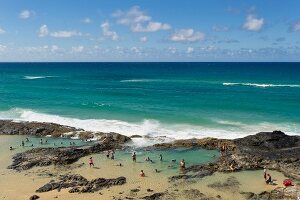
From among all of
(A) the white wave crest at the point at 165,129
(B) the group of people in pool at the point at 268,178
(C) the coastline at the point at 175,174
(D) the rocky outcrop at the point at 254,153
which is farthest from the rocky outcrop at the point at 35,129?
(B) the group of people in pool at the point at 268,178

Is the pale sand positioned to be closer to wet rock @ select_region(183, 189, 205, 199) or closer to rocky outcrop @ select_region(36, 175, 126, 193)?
wet rock @ select_region(183, 189, 205, 199)

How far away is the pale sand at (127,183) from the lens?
1109 inches

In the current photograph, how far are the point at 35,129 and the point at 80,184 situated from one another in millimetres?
20832

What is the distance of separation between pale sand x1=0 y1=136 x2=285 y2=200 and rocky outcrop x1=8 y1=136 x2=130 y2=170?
0.86 m

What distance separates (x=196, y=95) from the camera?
8081cm

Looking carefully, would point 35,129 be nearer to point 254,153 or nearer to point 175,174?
point 175,174

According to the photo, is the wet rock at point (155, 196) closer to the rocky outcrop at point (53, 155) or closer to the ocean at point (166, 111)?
the rocky outcrop at point (53, 155)

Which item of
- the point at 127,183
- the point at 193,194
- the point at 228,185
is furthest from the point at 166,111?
the point at 193,194

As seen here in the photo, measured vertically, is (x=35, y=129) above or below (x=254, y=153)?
below

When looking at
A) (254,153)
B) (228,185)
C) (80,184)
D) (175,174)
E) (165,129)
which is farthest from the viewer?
(165,129)

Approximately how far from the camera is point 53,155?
37.0 meters

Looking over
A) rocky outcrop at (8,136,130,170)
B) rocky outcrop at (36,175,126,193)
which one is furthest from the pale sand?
rocky outcrop at (8,136,130,170)

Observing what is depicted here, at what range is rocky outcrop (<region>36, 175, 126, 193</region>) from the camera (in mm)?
29022

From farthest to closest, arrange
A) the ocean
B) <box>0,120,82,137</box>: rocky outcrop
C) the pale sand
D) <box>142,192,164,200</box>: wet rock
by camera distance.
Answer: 1. the ocean
2. <box>0,120,82,137</box>: rocky outcrop
3. the pale sand
4. <box>142,192,164,200</box>: wet rock
